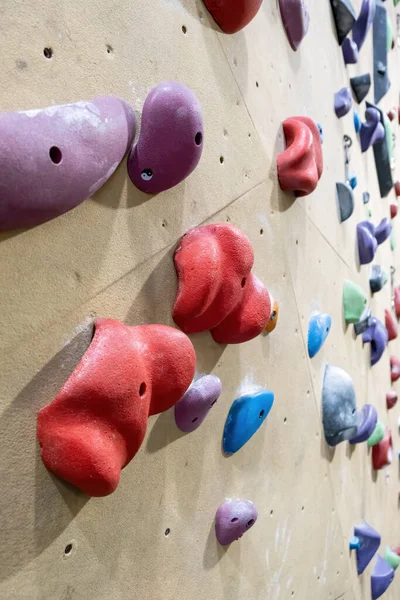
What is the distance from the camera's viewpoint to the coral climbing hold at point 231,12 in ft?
2.28

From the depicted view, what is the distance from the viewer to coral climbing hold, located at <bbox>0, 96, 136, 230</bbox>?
1.30 ft

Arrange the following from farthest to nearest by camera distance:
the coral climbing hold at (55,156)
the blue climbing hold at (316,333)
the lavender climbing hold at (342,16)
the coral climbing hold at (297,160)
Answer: the lavender climbing hold at (342,16) < the blue climbing hold at (316,333) < the coral climbing hold at (297,160) < the coral climbing hold at (55,156)

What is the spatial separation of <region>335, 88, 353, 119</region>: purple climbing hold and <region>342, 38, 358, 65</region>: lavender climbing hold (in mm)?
115

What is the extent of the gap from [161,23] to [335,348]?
789 mm

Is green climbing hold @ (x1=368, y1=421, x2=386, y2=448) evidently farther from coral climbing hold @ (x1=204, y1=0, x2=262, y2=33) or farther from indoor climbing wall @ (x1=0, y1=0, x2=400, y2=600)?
coral climbing hold @ (x1=204, y1=0, x2=262, y2=33)

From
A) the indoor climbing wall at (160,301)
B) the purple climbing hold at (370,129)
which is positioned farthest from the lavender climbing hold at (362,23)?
the indoor climbing wall at (160,301)

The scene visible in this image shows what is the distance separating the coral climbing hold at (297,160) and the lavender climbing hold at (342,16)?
0.43 metres

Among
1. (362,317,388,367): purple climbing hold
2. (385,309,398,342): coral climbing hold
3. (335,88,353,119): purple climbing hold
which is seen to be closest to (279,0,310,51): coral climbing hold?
(335,88,353,119): purple climbing hold

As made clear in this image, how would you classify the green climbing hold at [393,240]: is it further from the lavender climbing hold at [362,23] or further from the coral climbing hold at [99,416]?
the coral climbing hold at [99,416]

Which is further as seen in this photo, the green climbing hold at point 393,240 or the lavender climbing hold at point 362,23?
the green climbing hold at point 393,240

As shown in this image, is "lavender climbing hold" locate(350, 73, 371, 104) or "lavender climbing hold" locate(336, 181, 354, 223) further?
"lavender climbing hold" locate(350, 73, 371, 104)

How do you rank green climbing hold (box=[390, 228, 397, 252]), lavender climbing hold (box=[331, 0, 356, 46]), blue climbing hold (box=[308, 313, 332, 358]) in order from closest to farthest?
blue climbing hold (box=[308, 313, 332, 358]) < lavender climbing hold (box=[331, 0, 356, 46]) < green climbing hold (box=[390, 228, 397, 252])

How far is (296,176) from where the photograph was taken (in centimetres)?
88

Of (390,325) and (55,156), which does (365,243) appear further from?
(55,156)
